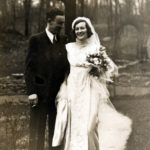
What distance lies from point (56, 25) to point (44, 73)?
589 millimetres

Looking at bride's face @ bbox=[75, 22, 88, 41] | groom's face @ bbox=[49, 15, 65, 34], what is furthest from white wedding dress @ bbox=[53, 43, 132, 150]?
groom's face @ bbox=[49, 15, 65, 34]

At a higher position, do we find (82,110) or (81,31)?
(81,31)

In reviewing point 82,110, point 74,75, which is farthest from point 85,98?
point 74,75

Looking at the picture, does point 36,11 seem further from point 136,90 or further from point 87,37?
point 136,90

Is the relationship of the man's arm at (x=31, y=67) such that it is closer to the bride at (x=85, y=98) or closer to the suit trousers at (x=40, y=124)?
the suit trousers at (x=40, y=124)

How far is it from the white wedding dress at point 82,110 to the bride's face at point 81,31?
4.0 inches

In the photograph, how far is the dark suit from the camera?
3521mm

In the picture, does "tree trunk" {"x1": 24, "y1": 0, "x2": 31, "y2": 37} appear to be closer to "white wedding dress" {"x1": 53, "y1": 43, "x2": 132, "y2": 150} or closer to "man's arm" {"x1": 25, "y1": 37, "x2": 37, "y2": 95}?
"man's arm" {"x1": 25, "y1": 37, "x2": 37, "y2": 95}

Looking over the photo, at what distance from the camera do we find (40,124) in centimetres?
355

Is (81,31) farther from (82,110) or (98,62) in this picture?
(82,110)

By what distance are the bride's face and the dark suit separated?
243 mm

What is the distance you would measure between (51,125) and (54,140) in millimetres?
178

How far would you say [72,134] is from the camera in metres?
3.51

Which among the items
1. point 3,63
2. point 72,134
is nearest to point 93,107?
point 72,134
